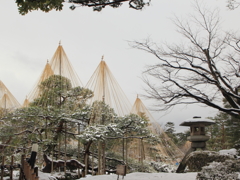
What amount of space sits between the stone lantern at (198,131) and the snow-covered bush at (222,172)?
16.2 feet

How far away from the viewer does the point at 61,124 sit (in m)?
10.5

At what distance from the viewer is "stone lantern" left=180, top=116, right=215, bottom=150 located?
1030cm

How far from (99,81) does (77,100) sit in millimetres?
3349

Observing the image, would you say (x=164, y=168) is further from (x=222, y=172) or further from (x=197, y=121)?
(x=222, y=172)

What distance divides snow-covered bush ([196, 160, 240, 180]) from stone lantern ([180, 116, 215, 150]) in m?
4.94

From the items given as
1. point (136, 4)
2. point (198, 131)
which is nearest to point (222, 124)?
point (198, 131)

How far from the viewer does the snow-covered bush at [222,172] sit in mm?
4883

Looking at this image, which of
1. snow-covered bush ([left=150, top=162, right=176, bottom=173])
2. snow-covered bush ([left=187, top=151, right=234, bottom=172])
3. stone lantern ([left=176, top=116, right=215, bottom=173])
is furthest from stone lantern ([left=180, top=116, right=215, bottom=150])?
Answer: snow-covered bush ([left=150, top=162, right=176, bottom=173])

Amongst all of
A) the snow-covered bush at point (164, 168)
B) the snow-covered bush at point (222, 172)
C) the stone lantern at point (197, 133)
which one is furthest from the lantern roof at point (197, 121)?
the snow-covered bush at point (222, 172)

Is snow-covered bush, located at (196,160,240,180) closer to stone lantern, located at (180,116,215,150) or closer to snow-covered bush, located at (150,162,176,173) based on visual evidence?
stone lantern, located at (180,116,215,150)

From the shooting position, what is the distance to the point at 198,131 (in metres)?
10.5

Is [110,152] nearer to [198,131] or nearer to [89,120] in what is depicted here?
[89,120]

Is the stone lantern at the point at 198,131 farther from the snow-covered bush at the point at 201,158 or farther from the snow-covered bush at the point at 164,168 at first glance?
the snow-covered bush at the point at 164,168

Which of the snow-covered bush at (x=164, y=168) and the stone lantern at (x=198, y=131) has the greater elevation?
the stone lantern at (x=198, y=131)
